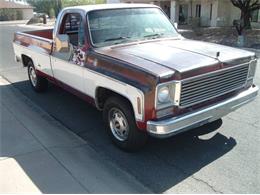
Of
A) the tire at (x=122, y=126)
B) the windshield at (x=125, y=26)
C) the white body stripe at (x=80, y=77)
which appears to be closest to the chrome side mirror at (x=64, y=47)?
the white body stripe at (x=80, y=77)

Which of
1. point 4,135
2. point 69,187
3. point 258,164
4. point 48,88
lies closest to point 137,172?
point 69,187

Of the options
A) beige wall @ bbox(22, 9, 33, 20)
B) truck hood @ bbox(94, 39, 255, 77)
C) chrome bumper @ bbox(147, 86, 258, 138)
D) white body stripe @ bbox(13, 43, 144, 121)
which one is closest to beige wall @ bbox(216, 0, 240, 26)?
white body stripe @ bbox(13, 43, 144, 121)

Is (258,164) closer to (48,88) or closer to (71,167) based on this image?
(71,167)

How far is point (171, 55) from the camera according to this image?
164 inches

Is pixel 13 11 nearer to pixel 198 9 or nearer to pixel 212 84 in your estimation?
pixel 198 9

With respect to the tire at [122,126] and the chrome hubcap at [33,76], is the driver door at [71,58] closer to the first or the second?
the tire at [122,126]

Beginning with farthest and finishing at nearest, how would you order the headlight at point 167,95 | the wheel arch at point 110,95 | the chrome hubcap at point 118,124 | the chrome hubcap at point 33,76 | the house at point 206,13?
the house at point 206,13 → the chrome hubcap at point 33,76 → the chrome hubcap at point 118,124 → the wheel arch at point 110,95 → the headlight at point 167,95

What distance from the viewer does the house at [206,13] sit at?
96.2ft

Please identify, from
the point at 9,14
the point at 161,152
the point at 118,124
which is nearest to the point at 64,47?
the point at 118,124

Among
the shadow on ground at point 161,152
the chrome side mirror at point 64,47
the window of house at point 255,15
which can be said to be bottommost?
the window of house at point 255,15

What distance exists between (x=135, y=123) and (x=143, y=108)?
40 centimetres

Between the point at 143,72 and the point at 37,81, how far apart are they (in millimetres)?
4234

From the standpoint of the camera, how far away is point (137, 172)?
3.88m

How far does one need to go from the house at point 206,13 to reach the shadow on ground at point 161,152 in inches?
1029
